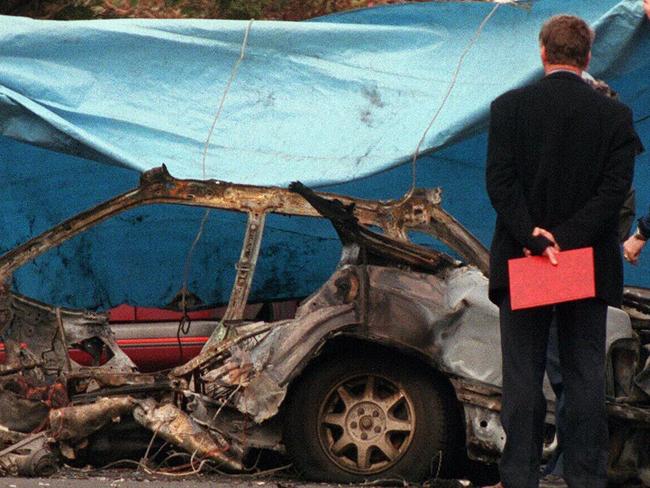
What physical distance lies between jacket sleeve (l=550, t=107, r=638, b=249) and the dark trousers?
259 mm

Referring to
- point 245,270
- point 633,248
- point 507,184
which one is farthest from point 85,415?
point 507,184

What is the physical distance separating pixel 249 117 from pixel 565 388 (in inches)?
178

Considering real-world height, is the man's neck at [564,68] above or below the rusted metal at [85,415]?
above

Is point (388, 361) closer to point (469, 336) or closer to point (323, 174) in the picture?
point (469, 336)

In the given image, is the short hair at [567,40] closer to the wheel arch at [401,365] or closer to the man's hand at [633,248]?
the man's hand at [633,248]

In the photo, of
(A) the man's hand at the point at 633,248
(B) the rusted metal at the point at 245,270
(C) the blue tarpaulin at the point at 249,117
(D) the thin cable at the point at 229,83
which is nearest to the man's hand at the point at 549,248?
(A) the man's hand at the point at 633,248

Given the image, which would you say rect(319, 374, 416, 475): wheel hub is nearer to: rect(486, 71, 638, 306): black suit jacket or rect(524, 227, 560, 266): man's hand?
rect(486, 71, 638, 306): black suit jacket

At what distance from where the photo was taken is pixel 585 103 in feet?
20.9

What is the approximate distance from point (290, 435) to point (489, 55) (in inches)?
128

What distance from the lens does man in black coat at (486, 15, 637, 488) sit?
20.8 ft

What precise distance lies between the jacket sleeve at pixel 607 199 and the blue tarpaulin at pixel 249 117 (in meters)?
3.74

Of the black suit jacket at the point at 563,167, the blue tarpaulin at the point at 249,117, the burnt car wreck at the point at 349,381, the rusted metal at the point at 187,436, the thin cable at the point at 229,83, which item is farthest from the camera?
the thin cable at the point at 229,83

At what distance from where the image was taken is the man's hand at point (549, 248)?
6203mm

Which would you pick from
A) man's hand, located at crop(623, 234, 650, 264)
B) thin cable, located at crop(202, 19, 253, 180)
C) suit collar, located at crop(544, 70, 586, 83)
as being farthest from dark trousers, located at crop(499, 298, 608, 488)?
thin cable, located at crop(202, 19, 253, 180)
